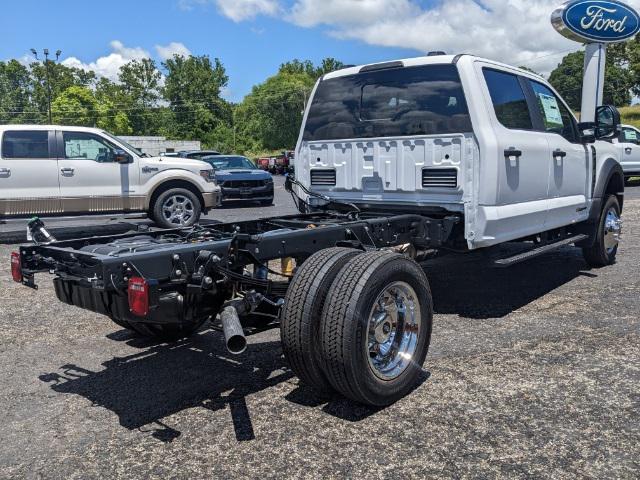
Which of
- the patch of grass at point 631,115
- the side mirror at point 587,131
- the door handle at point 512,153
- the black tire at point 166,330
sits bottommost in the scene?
the black tire at point 166,330

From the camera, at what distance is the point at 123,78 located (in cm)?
9500

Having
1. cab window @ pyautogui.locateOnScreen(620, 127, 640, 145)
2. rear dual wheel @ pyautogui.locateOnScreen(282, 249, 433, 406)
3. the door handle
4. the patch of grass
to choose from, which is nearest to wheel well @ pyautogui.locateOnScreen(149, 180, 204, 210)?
the door handle

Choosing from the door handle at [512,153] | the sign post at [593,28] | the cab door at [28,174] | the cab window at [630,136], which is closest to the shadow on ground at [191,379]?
the door handle at [512,153]

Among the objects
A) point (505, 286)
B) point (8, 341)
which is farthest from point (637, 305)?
point (8, 341)

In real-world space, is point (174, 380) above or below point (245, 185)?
below

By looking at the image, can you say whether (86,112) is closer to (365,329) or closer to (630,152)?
(630,152)

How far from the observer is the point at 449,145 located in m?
5.25

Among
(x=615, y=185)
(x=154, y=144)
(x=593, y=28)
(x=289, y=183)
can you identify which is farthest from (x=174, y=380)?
(x=154, y=144)

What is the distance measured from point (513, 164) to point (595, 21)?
7.53 m

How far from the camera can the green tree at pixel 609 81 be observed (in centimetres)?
7356

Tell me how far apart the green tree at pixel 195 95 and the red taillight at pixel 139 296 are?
3251 inches

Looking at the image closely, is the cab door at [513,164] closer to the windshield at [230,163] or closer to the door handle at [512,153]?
the door handle at [512,153]

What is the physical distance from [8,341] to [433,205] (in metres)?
3.80

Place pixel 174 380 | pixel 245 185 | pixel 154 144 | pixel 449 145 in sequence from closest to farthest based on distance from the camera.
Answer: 1. pixel 174 380
2. pixel 449 145
3. pixel 245 185
4. pixel 154 144
